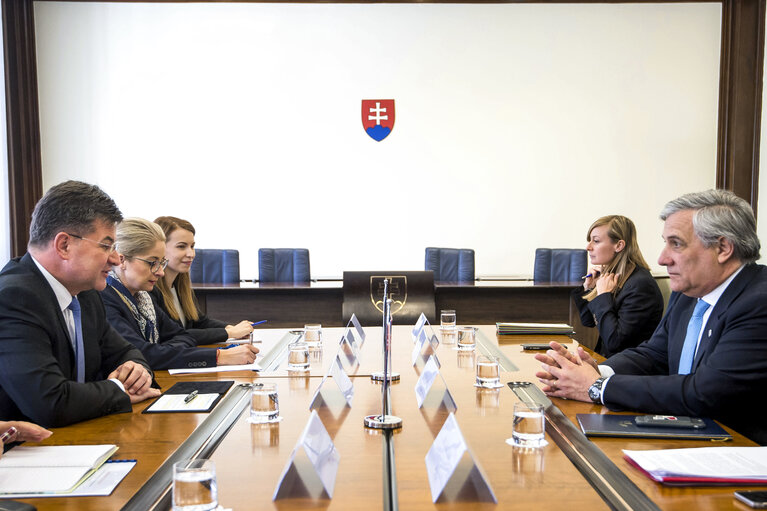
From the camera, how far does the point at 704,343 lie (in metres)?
2.28

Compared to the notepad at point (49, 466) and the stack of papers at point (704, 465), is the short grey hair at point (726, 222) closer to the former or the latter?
the stack of papers at point (704, 465)

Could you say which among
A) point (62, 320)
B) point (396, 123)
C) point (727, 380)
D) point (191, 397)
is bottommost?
point (191, 397)

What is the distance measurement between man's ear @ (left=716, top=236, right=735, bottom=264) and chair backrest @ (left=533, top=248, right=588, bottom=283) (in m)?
4.15

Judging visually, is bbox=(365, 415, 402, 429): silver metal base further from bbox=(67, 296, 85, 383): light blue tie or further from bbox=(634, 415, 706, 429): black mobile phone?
bbox=(67, 296, 85, 383): light blue tie

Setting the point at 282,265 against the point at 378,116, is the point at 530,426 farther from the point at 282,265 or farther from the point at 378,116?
the point at 378,116

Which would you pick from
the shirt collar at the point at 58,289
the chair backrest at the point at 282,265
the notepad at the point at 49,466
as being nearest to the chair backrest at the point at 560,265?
the chair backrest at the point at 282,265

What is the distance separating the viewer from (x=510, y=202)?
829cm

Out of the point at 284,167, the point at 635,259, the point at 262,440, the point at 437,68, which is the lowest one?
the point at 262,440

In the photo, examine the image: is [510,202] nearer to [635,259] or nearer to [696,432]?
[635,259]

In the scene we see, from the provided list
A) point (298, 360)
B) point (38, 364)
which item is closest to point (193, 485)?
point (38, 364)

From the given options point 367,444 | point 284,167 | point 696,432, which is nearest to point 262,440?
point 367,444

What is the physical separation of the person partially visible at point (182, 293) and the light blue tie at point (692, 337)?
2056mm

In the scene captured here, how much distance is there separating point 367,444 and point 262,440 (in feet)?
0.88

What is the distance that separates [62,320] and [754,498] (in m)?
1.96
